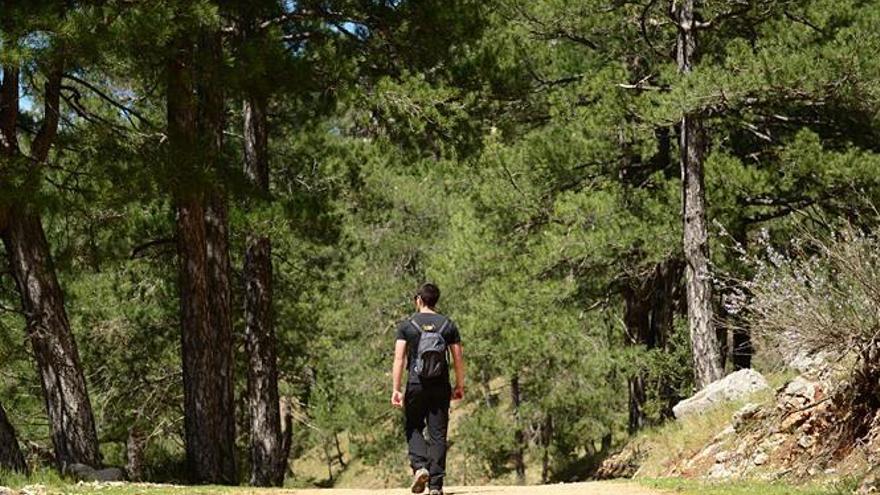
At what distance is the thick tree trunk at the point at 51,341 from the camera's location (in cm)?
995

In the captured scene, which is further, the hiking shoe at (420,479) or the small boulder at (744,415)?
the small boulder at (744,415)

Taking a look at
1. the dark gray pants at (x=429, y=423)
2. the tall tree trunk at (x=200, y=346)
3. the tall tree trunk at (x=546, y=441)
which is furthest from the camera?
the tall tree trunk at (x=546, y=441)

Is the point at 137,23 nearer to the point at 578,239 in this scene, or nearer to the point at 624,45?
the point at 578,239

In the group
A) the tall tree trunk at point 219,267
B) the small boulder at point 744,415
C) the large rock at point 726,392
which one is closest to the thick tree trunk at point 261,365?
the tall tree trunk at point 219,267

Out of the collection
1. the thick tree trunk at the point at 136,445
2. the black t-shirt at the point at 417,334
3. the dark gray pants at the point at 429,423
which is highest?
the black t-shirt at the point at 417,334

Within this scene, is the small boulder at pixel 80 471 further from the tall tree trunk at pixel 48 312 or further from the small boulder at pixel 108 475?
the tall tree trunk at pixel 48 312

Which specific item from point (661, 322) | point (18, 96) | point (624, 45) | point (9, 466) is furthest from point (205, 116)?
point (661, 322)

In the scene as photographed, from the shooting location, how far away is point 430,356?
7.57 metres

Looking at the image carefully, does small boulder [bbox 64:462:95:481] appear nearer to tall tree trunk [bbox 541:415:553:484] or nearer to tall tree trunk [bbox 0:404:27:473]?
tall tree trunk [bbox 0:404:27:473]

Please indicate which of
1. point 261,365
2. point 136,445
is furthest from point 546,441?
point 261,365

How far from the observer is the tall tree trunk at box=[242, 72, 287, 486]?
12914 millimetres

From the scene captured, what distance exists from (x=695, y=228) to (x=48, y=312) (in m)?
Result: 8.64

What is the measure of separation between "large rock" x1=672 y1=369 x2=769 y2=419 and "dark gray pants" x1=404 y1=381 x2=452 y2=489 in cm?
511

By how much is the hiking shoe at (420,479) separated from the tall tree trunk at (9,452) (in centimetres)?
402
